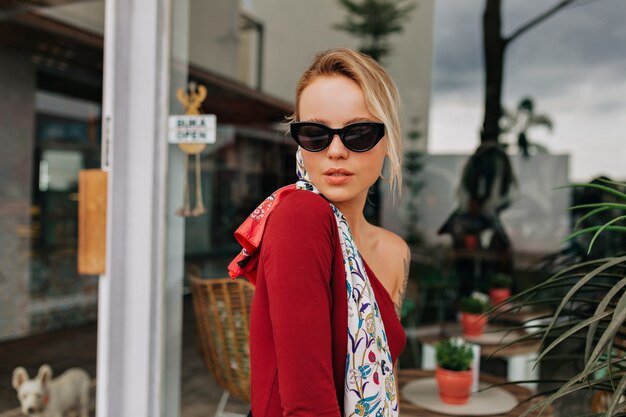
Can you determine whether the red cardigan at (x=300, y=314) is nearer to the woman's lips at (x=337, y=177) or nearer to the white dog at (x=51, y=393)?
the woman's lips at (x=337, y=177)

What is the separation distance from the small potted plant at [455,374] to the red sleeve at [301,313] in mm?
1223

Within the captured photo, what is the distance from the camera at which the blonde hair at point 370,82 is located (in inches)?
38.3

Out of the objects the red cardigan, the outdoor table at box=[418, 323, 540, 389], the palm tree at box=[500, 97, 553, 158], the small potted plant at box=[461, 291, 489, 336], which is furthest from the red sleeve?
the palm tree at box=[500, 97, 553, 158]

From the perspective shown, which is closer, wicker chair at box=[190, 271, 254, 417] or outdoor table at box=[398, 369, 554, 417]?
outdoor table at box=[398, 369, 554, 417]

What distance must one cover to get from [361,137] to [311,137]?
0.09m

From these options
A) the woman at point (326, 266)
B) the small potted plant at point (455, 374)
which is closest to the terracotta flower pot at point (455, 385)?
the small potted plant at point (455, 374)

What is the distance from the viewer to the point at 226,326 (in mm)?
2680

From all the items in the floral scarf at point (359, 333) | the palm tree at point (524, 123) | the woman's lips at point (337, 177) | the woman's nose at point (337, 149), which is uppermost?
the palm tree at point (524, 123)

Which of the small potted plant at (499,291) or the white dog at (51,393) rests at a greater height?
the small potted plant at (499,291)

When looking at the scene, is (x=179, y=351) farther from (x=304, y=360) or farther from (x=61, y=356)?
(x=61, y=356)

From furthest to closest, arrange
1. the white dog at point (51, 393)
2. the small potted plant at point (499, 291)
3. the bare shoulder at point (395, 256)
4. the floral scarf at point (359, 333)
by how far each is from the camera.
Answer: the small potted plant at point (499, 291) → the white dog at point (51, 393) → the bare shoulder at point (395, 256) → the floral scarf at point (359, 333)

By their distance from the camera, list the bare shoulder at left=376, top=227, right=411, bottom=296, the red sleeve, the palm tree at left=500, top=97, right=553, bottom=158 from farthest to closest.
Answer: the palm tree at left=500, top=97, right=553, bottom=158
the bare shoulder at left=376, top=227, right=411, bottom=296
the red sleeve

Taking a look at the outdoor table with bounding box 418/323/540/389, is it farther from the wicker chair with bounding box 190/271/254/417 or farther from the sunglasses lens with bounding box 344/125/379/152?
the sunglasses lens with bounding box 344/125/379/152

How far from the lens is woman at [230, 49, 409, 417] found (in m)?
0.80
